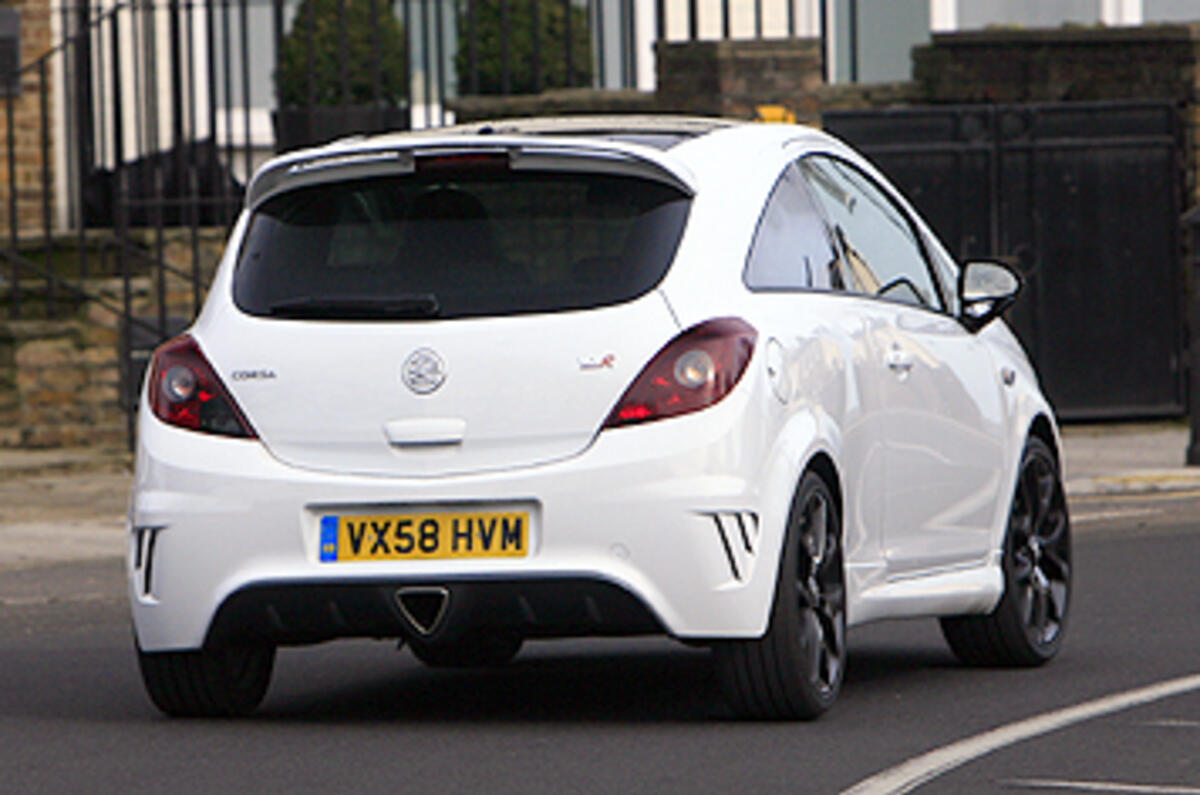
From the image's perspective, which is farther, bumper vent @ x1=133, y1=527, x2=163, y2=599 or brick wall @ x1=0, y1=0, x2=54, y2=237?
brick wall @ x1=0, y1=0, x2=54, y2=237

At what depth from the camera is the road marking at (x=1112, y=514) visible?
44.3 ft

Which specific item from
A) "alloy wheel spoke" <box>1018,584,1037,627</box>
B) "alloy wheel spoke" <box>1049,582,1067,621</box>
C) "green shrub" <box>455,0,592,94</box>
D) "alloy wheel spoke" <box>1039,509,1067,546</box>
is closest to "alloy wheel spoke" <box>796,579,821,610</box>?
"alloy wheel spoke" <box>1018,584,1037,627</box>

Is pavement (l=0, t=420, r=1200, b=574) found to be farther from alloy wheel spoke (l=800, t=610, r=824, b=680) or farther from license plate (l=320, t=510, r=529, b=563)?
alloy wheel spoke (l=800, t=610, r=824, b=680)

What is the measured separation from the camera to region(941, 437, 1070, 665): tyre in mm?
8062

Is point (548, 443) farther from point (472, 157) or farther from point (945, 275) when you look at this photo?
point (945, 275)

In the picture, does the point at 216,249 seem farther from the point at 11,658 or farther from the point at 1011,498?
the point at 1011,498

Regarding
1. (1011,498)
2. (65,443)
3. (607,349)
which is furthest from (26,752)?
(65,443)

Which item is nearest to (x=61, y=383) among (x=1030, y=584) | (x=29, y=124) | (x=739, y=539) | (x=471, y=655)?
(x=29, y=124)

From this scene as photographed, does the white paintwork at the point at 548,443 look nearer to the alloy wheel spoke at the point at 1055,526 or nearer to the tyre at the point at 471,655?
A: the tyre at the point at 471,655

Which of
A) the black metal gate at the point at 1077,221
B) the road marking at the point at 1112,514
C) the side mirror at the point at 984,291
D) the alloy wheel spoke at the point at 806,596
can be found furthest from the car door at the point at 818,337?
the black metal gate at the point at 1077,221

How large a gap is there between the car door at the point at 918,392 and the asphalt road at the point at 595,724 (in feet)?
1.43

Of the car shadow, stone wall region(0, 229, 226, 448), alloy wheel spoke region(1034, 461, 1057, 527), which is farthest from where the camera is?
stone wall region(0, 229, 226, 448)

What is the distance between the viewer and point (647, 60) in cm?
3350

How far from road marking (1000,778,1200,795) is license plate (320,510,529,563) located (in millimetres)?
1333
